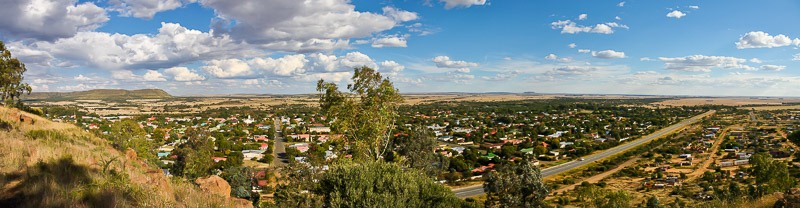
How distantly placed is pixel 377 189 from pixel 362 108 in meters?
4.97

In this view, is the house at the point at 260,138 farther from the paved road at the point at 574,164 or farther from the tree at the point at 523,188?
the tree at the point at 523,188

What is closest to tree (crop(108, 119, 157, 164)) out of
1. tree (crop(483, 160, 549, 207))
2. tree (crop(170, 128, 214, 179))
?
tree (crop(170, 128, 214, 179))

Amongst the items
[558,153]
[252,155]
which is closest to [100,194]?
[252,155]

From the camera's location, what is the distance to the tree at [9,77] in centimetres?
2700

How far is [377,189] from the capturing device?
1182cm

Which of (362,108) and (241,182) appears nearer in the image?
(362,108)

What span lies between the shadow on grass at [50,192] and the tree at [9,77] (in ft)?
92.5

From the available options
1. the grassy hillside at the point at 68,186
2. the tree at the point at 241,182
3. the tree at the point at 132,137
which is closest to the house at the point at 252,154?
the tree at the point at 241,182

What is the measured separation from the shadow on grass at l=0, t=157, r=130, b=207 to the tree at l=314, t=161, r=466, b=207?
602 cm

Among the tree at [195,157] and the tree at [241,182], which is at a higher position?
the tree at [195,157]

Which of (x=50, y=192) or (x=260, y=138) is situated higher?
(x=50, y=192)

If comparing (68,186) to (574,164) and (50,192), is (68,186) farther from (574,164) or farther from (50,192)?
(574,164)

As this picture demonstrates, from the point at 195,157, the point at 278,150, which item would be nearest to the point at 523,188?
the point at 195,157

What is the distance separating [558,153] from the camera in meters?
55.5
